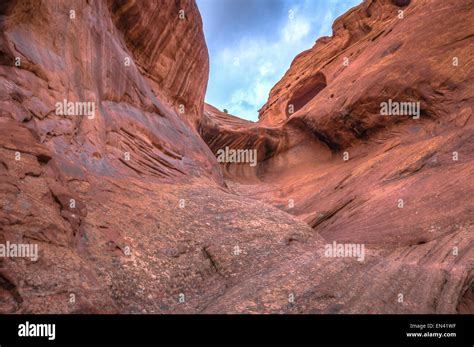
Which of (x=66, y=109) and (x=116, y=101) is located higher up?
(x=116, y=101)

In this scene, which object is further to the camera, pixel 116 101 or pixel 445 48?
pixel 445 48

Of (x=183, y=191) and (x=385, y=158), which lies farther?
(x=385, y=158)

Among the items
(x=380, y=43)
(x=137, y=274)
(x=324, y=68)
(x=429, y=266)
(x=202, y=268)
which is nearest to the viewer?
(x=137, y=274)

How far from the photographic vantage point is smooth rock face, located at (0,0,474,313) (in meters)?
5.76

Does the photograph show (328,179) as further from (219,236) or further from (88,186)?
(88,186)

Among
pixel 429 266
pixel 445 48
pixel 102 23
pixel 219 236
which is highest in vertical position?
pixel 445 48

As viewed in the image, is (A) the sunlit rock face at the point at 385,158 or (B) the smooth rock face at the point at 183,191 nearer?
(B) the smooth rock face at the point at 183,191

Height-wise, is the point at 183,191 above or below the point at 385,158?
below

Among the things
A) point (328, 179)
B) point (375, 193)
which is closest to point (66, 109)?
point (375, 193)

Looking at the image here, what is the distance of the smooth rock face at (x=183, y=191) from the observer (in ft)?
18.9

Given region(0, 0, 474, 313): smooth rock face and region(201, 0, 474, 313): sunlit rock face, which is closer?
region(0, 0, 474, 313): smooth rock face

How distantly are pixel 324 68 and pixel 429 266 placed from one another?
2783 centimetres

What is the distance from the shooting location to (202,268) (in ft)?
23.6

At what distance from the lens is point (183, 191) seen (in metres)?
10.3
